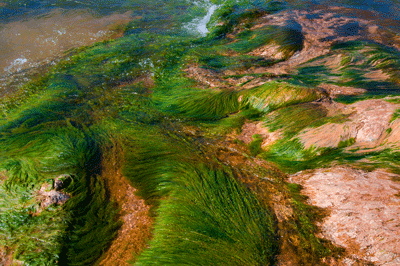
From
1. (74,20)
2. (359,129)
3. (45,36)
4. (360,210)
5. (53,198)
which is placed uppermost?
(74,20)

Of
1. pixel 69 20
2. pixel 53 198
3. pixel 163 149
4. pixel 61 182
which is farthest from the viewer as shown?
pixel 69 20

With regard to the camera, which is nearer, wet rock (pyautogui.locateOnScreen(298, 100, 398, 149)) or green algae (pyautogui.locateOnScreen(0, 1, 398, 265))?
green algae (pyautogui.locateOnScreen(0, 1, 398, 265))

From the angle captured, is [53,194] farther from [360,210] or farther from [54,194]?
[360,210]

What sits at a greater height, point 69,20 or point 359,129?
point 69,20

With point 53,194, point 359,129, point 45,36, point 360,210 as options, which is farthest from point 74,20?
point 360,210

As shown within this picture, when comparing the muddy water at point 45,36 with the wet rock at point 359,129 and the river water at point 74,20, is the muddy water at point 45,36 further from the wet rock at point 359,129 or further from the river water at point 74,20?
the wet rock at point 359,129

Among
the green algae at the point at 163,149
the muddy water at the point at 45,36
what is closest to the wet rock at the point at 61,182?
the green algae at the point at 163,149

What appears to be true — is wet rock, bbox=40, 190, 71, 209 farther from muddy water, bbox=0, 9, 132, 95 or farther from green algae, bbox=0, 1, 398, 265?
muddy water, bbox=0, 9, 132, 95

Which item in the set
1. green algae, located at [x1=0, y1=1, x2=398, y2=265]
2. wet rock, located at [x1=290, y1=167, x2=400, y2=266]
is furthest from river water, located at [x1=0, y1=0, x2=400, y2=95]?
wet rock, located at [x1=290, y1=167, x2=400, y2=266]

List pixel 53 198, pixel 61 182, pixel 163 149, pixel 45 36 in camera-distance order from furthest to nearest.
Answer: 1. pixel 45 36
2. pixel 163 149
3. pixel 61 182
4. pixel 53 198
